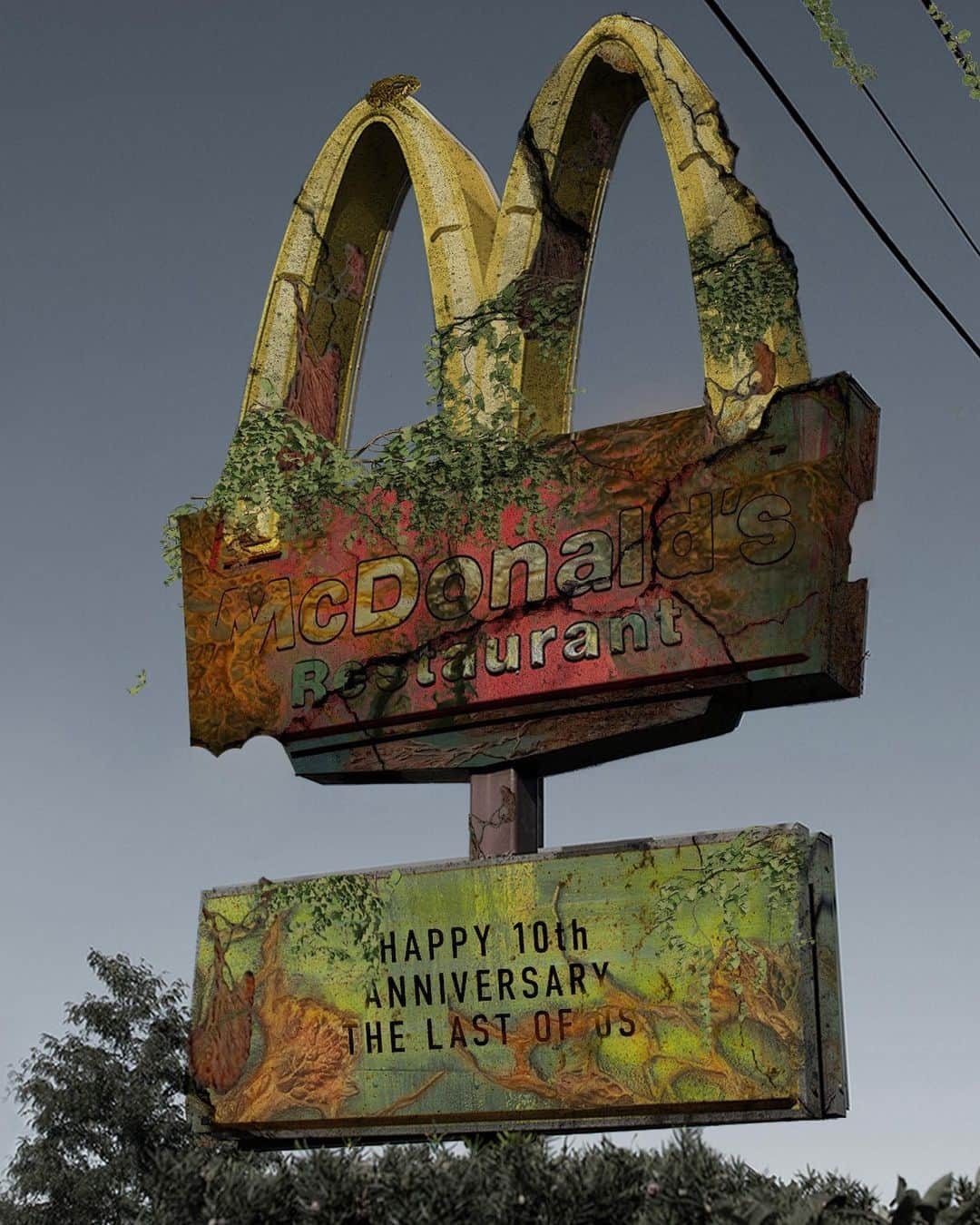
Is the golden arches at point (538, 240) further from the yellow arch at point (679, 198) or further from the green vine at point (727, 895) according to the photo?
the green vine at point (727, 895)

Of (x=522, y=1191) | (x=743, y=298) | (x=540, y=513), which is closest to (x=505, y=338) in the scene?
(x=540, y=513)

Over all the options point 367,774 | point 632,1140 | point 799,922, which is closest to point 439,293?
point 367,774

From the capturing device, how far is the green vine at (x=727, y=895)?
8.58 m

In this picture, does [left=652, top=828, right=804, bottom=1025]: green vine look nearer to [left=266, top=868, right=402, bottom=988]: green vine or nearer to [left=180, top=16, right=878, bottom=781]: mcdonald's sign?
[left=180, top=16, right=878, bottom=781]: mcdonald's sign

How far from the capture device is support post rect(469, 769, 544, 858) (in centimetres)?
958

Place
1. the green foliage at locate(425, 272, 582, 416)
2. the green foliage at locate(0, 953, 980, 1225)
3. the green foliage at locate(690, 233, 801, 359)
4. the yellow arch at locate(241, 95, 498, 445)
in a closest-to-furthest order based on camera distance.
A: the green foliage at locate(0, 953, 980, 1225), the green foliage at locate(690, 233, 801, 359), the green foliage at locate(425, 272, 582, 416), the yellow arch at locate(241, 95, 498, 445)

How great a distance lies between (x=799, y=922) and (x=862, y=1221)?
2.63 m

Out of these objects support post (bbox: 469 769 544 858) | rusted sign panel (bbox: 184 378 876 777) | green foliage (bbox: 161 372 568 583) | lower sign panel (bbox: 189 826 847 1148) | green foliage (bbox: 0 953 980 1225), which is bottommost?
green foliage (bbox: 0 953 980 1225)

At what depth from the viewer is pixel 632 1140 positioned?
677cm

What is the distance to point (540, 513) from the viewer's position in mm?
9836

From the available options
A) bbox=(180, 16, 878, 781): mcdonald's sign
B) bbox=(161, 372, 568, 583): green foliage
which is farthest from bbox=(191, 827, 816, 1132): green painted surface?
bbox=(161, 372, 568, 583): green foliage

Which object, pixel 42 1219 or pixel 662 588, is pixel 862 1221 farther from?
pixel 42 1219

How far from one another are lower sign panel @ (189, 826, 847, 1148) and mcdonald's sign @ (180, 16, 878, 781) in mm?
792

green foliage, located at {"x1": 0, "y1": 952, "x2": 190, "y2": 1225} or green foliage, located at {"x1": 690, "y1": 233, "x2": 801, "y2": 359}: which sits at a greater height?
green foliage, located at {"x1": 690, "y1": 233, "x2": 801, "y2": 359}
